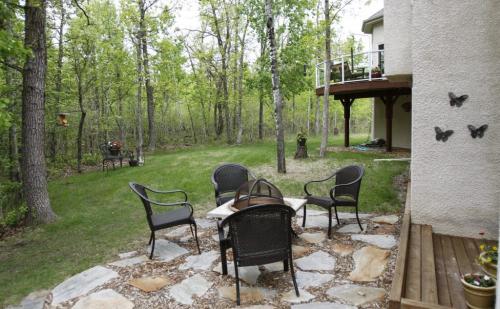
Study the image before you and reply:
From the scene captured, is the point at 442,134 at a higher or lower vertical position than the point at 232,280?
higher

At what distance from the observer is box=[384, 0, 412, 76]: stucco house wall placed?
4.63 metres

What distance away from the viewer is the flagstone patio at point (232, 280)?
9.50 feet

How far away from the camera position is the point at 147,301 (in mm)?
2945

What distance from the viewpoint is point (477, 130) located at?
11.8ft

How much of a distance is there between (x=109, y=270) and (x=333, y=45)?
23.2 meters

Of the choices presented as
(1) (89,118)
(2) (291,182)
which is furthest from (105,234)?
(1) (89,118)

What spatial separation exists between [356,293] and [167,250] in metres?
2.41

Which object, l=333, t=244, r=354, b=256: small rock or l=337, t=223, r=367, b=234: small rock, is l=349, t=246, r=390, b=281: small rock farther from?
l=337, t=223, r=367, b=234: small rock

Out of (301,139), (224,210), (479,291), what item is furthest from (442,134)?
(301,139)

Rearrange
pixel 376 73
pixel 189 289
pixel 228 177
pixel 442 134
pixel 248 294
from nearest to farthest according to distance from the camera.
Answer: pixel 248 294, pixel 189 289, pixel 442 134, pixel 228 177, pixel 376 73

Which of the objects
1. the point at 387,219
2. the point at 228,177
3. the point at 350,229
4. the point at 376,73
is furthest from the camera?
the point at 376,73

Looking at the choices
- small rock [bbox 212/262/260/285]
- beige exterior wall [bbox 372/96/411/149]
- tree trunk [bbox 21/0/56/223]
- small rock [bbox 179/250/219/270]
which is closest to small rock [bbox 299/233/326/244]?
small rock [bbox 212/262/260/285]

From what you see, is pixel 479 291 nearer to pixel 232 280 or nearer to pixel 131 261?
pixel 232 280

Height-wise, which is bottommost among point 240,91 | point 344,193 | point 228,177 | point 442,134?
point 344,193
